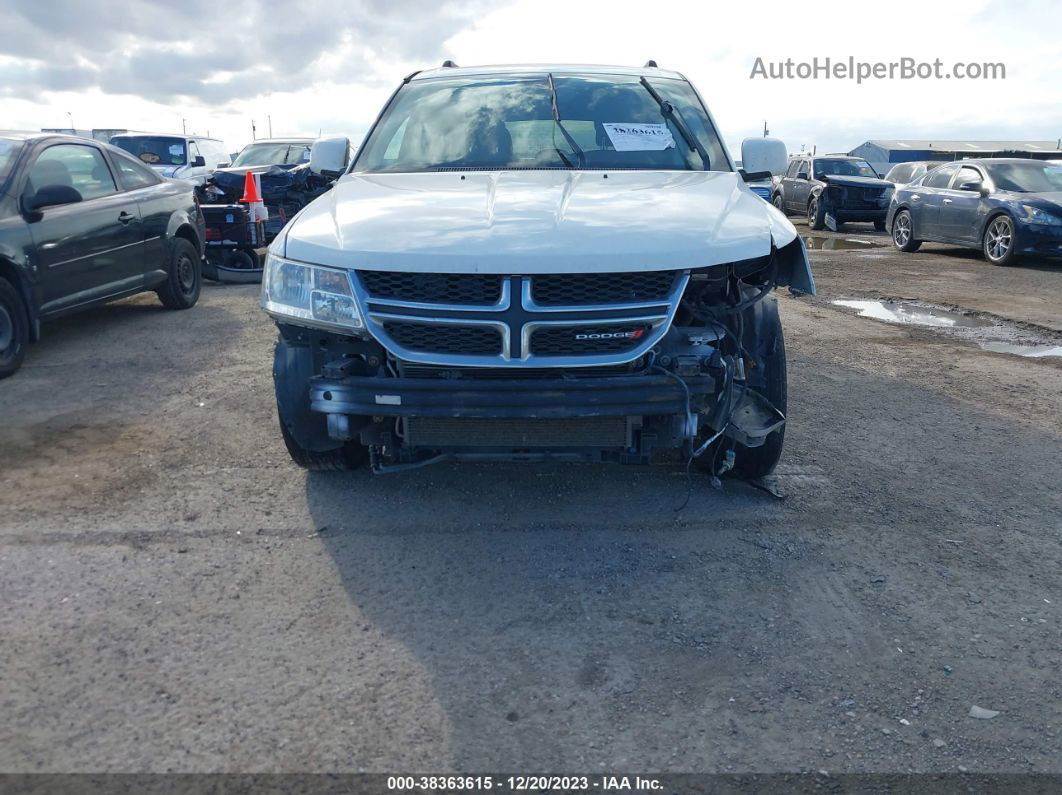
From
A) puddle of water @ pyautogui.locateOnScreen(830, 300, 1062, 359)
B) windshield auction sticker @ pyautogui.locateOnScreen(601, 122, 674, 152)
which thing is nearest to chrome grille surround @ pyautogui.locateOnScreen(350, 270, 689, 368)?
windshield auction sticker @ pyautogui.locateOnScreen(601, 122, 674, 152)

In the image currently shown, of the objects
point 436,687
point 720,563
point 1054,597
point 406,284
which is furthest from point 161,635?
point 1054,597

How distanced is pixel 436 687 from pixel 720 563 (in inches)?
51.9

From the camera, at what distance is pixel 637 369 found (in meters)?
3.53

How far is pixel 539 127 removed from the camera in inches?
192

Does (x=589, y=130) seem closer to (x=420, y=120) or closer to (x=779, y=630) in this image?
(x=420, y=120)

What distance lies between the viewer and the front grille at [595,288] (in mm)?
3400

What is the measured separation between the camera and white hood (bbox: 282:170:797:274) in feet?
11.0

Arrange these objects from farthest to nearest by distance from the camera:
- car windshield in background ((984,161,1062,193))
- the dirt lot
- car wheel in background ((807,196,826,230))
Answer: car wheel in background ((807,196,826,230)), car windshield in background ((984,161,1062,193)), the dirt lot

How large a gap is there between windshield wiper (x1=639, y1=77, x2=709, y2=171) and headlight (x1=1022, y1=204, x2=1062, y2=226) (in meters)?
9.88

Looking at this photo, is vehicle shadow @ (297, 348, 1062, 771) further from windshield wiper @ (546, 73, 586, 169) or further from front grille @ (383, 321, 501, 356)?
windshield wiper @ (546, 73, 586, 169)

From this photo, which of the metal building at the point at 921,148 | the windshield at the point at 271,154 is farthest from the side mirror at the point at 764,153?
the metal building at the point at 921,148

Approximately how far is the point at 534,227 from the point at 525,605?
1396mm

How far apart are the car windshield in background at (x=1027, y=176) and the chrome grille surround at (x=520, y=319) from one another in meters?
12.5

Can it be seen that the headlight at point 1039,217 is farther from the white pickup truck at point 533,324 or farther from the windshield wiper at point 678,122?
the white pickup truck at point 533,324
